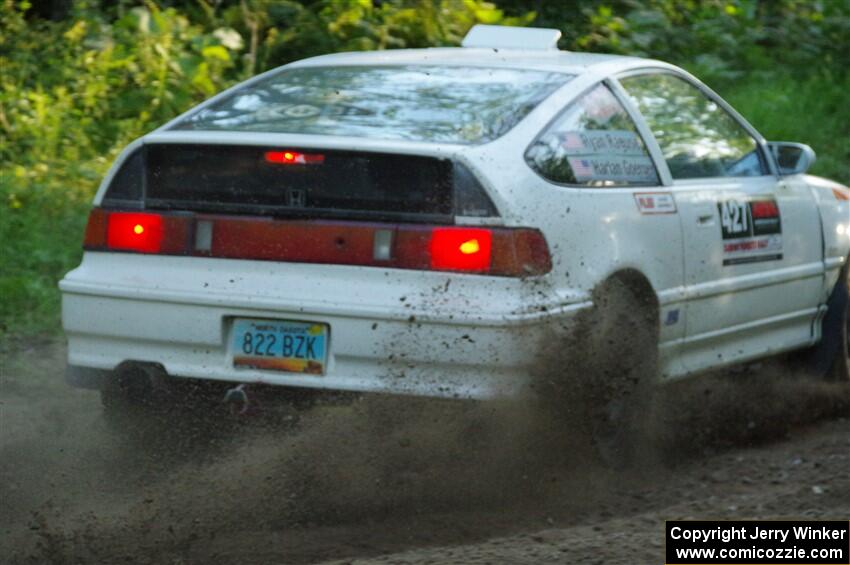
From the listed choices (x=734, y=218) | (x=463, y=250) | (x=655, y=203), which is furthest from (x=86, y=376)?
(x=734, y=218)

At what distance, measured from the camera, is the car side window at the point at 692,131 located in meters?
6.28

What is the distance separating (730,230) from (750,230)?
199mm

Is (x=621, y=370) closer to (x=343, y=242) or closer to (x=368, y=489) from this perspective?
(x=368, y=489)

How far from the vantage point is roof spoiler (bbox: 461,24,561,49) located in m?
6.77

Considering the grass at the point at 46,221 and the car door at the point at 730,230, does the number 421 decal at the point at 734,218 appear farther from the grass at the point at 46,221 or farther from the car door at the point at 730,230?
the grass at the point at 46,221

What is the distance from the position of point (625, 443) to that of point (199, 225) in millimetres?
1668

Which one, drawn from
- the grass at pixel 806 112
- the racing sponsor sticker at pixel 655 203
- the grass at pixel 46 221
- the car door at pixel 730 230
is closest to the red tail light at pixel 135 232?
the racing sponsor sticker at pixel 655 203

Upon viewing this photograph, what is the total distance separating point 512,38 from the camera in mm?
6887

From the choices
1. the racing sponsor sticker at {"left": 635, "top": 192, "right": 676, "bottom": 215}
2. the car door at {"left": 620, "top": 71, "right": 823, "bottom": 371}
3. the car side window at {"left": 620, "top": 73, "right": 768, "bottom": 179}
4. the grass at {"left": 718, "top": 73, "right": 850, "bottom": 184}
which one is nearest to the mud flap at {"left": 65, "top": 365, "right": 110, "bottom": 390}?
the racing sponsor sticker at {"left": 635, "top": 192, "right": 676, "bottom": 215}

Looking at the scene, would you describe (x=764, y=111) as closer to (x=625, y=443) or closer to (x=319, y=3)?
(x=319, y=3)

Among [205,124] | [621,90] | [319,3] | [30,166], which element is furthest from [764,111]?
[205,124]

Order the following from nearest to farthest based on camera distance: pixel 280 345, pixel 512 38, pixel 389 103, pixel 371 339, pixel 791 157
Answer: pixel 371 339 < pixel 280 345 < pixel 389 103 < pixel 512 38 < pixel 791 157

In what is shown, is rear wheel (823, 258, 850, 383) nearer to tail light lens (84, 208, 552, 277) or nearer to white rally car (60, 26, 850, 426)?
white rally car (60, 26, 850, 426)

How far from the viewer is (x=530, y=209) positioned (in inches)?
203
